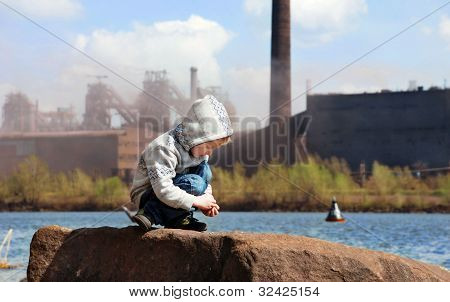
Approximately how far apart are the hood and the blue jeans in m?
0.19

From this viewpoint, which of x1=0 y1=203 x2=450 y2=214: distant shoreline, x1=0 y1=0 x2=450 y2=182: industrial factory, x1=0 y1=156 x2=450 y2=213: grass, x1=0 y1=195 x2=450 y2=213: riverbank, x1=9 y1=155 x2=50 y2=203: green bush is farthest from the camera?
x1=0 y1=203 x2=450 y2=214: distant shoreline

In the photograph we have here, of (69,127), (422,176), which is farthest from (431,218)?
(69,127)

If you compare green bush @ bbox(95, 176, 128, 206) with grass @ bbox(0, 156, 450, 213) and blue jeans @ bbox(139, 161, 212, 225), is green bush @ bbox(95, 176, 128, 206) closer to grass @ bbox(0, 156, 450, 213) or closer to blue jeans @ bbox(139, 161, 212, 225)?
grass @ bbox(0, 156, 450, 213)

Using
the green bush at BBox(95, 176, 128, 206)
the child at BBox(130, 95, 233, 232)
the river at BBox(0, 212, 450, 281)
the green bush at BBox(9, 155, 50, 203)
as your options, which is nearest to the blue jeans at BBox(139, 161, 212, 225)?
the child at BBox(130, 95, 233, 232)

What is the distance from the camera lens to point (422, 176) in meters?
52.8

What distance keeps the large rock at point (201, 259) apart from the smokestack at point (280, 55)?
4731 cm

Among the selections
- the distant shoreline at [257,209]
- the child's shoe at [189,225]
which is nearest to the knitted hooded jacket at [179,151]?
the child's shoe at [189,225]

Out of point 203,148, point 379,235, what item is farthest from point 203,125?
point 379,235

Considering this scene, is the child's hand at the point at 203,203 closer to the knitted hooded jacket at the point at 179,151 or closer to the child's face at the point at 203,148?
the knitted hooded jacket at the point at 179,151

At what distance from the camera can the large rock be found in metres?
4.95

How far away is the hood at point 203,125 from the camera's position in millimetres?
5066

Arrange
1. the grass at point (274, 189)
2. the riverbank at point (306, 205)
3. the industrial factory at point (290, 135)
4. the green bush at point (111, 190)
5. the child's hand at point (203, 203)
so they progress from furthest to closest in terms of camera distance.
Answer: the riverbank at point (306, 205)
the green bush at point (111, 190)
the grass at point (274, 189)
the industrial factory at point (290, 135)
the child's hand at point (203, 203)
